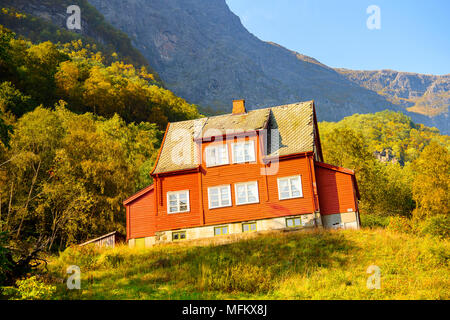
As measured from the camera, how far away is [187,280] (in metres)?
20.8

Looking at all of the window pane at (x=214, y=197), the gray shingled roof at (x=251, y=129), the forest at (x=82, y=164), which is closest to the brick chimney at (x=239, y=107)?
the gray shingled roof at (x=251, y=129)

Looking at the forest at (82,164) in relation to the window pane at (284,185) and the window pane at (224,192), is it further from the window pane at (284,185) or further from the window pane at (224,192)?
the window pane at (224,192)

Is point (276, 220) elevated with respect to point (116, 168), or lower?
lower

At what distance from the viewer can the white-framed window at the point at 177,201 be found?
34.3m

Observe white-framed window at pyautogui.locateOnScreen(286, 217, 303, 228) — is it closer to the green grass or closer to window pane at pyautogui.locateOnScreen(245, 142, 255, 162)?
the green grass

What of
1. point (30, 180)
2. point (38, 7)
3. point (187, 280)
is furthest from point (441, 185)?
point (38, 7)

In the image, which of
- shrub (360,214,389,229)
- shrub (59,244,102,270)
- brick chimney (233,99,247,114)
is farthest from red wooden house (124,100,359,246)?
shrub (360,214,389,229)

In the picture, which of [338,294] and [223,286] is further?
[223,286]

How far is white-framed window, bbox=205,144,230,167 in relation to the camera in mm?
34719

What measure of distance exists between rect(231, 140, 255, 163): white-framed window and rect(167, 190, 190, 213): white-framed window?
5.05 metres

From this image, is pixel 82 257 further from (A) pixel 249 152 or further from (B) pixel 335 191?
(B) pixel 335 191

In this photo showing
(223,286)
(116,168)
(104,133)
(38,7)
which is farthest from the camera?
(38,7)
